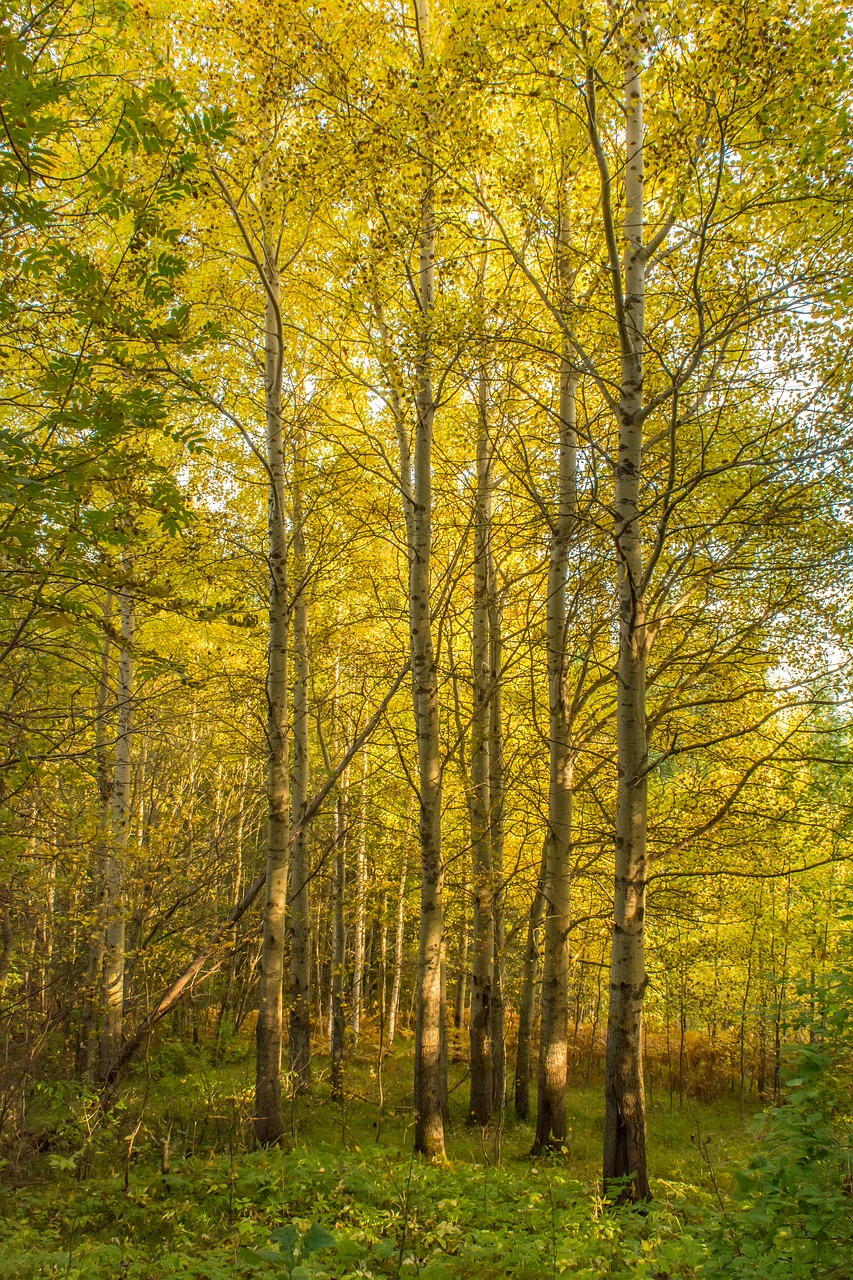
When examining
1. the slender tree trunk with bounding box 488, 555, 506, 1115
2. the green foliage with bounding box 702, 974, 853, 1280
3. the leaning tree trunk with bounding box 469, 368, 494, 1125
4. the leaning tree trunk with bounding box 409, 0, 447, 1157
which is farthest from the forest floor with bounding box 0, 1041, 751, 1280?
the slender tree trunk with bounding box 488, 555, 506, 1115

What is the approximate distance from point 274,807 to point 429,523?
2.83 meters

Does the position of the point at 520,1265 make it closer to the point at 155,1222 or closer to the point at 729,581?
the point at 155,1222

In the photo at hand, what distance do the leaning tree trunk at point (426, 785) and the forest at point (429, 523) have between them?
0.04 meters

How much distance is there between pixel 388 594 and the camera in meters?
11.7

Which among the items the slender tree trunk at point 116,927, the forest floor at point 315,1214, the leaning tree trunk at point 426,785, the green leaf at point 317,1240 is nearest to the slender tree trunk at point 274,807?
the forest floor at point 315,1214

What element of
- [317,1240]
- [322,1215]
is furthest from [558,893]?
[317,1240]

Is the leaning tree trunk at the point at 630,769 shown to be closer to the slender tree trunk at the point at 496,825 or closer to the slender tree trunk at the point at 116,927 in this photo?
the slender tree trunk at the point at 496,825

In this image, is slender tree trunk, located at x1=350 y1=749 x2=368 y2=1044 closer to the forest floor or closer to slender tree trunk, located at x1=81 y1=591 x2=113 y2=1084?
the forest floor

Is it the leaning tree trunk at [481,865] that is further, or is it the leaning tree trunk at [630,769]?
the leaning tree trunk at [481,865]

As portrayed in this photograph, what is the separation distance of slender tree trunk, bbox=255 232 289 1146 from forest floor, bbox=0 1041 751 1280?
14.1 inches

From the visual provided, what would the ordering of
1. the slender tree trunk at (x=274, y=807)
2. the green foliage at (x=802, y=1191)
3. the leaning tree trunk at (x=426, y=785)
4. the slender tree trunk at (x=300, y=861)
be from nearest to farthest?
the green foliage at (x=802, y=1191) → the slender tree trunk at (x=274, y=807) → the leaning tree trunk at (x=426, y=785) → the slender tree trunk at (x=300, y=861)

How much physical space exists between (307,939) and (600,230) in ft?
27.7

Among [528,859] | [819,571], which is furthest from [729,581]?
[528,859]

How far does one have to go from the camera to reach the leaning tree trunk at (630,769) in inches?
184
